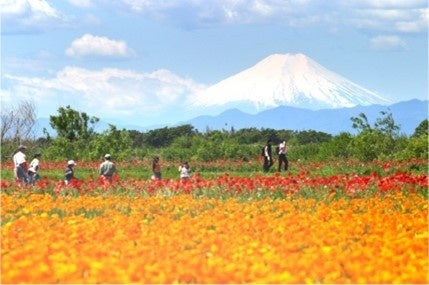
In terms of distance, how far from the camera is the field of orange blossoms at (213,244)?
653 cm

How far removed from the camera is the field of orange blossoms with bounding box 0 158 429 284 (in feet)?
21.4

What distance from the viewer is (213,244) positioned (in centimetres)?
811

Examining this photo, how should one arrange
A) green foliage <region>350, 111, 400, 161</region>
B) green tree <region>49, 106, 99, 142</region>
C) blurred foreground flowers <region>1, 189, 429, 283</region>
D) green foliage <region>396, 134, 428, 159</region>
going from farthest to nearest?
1. green tree <region>49, 106, 99, 142</region>
2. green foliage <region>350, 111, 400, 161</region>
3. green foliage <region>396, 134, 428, 159</region>
4. blurred foreground flowers <region>1, 189, 429, 283</region>

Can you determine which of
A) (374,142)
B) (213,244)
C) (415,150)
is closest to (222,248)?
(213,244)

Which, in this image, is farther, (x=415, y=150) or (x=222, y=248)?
(x=415, y=150)

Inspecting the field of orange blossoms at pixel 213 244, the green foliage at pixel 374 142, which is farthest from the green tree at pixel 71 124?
the field of orange blossoms at pixel 213 244

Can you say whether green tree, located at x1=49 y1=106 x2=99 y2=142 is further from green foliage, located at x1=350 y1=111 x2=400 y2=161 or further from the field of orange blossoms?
the field of orange blossoms

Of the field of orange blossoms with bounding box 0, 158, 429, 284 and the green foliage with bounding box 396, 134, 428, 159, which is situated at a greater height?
the green foliage with bounding box 396, 134, 428, 159

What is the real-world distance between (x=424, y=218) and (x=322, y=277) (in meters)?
4.10

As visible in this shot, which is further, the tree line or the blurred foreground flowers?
the tree line

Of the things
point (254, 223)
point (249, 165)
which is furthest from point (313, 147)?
point (254, 223)

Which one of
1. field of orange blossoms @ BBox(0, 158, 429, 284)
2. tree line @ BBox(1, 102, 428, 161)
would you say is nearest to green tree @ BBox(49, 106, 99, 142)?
tree line @ BBox(1, 102, 428, 161)

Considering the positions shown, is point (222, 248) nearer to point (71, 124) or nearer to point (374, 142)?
point (374, 142)

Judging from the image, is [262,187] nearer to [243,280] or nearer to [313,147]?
[243,280]
